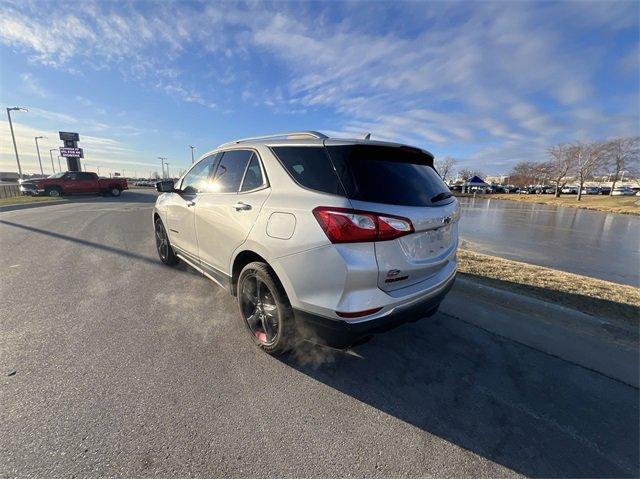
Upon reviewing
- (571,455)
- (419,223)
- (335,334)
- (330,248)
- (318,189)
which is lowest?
(571,455)

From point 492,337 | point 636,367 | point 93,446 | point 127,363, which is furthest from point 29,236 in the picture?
point 636,367

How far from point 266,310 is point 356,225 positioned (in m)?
1.28

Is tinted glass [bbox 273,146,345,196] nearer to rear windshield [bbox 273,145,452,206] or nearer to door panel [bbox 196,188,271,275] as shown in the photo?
rear windshield [bbox 273,145,452,206]

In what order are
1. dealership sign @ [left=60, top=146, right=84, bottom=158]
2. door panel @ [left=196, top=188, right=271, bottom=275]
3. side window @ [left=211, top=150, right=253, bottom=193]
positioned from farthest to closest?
1. dealership sign @ [left=60, top=146, right=84, bottom=158]
2. side window @ [left=211, top=150, right=253, bottom=193]
3. door panel @ [left=196, top=188, right=271, bottom=275]

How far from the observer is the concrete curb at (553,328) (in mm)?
2865

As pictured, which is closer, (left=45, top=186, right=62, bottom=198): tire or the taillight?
the taillight

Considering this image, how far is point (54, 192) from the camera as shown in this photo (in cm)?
2373

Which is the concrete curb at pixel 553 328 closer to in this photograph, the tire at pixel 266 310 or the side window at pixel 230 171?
the tire at pixel 266 310

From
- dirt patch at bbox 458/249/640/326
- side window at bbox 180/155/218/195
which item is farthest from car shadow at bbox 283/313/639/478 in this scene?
side window at bbox 180/155/218/195

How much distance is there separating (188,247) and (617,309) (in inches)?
220

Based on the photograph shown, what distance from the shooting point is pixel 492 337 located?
3.23 m

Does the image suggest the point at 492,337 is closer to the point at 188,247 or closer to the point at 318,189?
the point at 318,189

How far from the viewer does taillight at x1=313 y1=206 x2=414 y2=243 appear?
2096mm

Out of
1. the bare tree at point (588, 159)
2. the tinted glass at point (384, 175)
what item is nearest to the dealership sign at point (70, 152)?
the tinted glass at point (384, 175)
